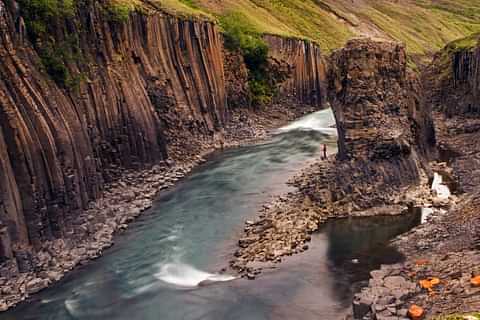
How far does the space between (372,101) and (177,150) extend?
2050cm

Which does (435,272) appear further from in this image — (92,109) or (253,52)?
(253,52)

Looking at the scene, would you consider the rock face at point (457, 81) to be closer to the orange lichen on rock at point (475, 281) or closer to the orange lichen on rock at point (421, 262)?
the orange lichen on rock at point (421, 262)

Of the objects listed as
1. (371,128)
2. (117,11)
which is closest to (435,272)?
(371,128)

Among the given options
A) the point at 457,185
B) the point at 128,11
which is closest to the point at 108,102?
the point at 128,11

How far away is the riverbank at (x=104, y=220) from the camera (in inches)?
1061

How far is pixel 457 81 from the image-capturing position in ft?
216

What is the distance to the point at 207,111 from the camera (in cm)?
5916

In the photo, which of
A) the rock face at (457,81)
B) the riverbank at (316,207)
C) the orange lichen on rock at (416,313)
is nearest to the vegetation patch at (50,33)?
the riverbank at (316,207)

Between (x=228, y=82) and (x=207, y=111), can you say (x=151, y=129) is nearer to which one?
(x=207, y=111)

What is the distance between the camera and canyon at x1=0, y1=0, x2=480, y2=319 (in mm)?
27438

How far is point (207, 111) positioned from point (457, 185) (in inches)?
1156

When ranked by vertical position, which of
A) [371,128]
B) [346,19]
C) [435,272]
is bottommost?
[435,272]

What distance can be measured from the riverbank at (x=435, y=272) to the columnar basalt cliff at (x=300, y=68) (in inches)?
1880

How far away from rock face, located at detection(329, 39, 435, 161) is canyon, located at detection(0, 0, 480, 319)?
11cm
